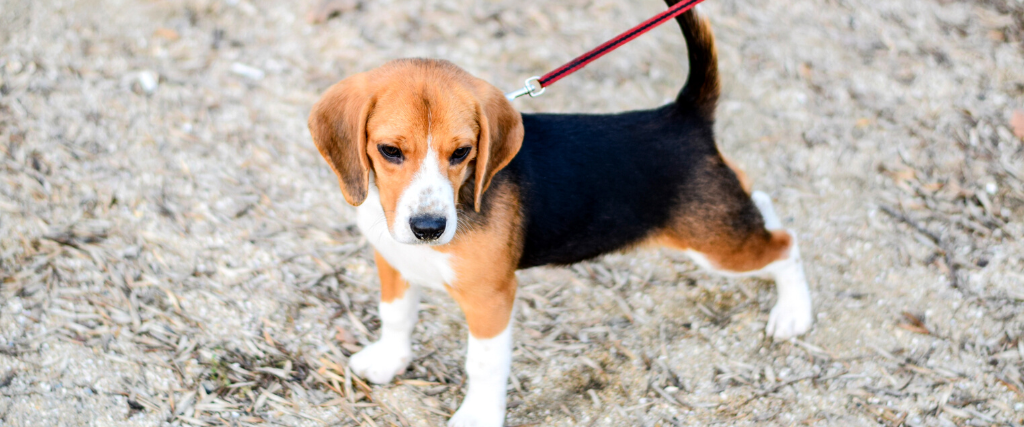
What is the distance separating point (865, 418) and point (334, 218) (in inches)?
139

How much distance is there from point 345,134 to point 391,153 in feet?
0.75

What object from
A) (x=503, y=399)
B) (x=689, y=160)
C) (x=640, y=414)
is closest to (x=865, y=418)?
(x=640, y=414)

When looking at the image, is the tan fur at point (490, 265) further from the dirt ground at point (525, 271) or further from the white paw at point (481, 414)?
the dirt ground at point (525, 271)

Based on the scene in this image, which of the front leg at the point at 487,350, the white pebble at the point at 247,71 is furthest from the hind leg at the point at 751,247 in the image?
the white pebble at the point at 247,71

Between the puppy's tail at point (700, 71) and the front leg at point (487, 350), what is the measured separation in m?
1.33

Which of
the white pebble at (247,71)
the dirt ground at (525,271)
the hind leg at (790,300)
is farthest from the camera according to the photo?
the white pebble at (247,71)

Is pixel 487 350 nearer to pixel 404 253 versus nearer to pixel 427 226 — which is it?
pixel 404 253

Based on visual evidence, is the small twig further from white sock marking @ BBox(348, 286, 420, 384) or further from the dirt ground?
white sock marking @ BBox(348, 286, 420, 384)

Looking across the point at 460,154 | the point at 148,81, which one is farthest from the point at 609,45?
the point at 148,81

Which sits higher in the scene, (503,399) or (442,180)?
(442,180)

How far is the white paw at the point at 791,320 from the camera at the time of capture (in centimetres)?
449

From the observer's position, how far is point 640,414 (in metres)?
4.09

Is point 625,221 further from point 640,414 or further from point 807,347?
point 807,347

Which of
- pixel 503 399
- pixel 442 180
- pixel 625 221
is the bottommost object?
pixel 503 399
